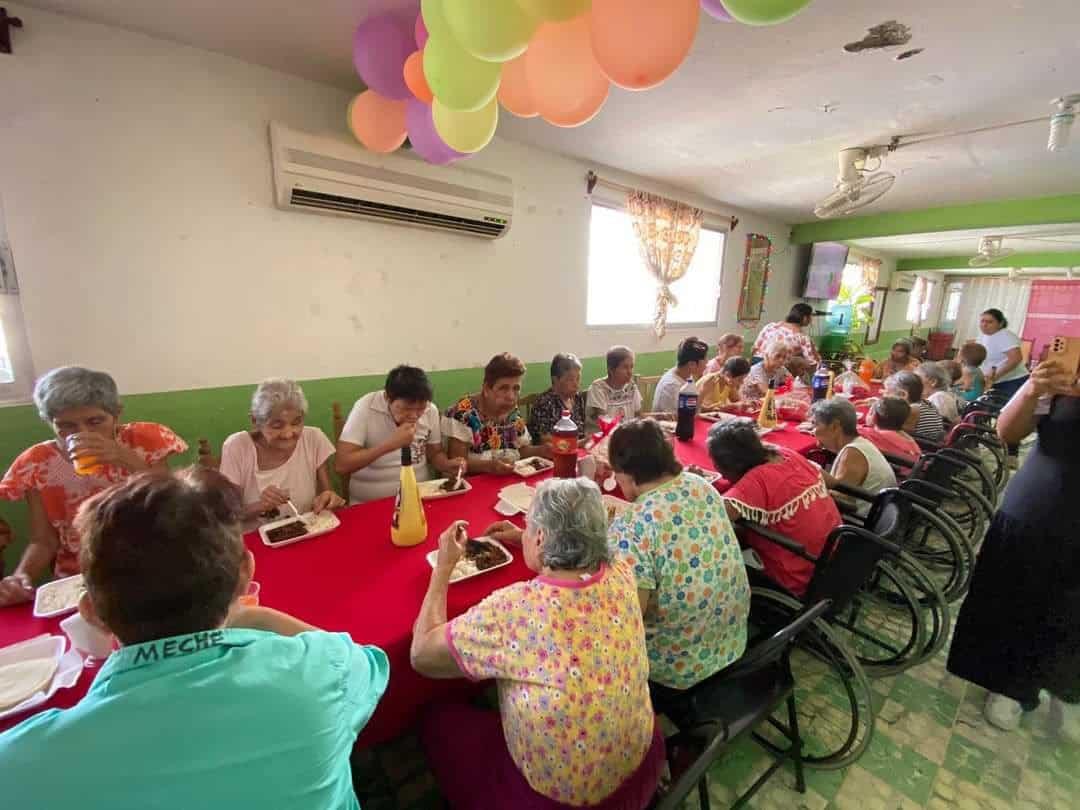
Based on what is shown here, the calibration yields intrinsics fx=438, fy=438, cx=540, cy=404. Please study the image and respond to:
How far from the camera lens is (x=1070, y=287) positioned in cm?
992

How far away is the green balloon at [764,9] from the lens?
1.03 meters

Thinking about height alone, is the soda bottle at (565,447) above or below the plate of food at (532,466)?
above

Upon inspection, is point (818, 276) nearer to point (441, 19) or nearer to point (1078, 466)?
point (1078, 466)

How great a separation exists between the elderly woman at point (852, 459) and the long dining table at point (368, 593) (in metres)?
1.67

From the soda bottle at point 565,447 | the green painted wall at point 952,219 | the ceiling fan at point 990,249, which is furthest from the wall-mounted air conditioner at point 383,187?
the ceiling fan at point 990,249

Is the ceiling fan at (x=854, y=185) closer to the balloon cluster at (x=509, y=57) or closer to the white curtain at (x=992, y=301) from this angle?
the balloon cluster at (x=509, y=57)

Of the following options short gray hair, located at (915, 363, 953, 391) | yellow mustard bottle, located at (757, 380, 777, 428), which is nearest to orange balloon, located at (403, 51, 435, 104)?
yellow mustard bottle, located at (757, 380, 777, 428)

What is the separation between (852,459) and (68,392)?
2950mm

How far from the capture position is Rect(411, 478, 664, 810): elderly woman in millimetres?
777

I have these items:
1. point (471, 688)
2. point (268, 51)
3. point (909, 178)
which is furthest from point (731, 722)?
point (909, 178)

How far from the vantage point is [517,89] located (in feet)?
5.78

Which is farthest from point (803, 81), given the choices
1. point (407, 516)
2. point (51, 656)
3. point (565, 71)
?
point (51, 656)

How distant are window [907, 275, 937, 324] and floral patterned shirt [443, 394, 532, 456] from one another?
41.0 ft

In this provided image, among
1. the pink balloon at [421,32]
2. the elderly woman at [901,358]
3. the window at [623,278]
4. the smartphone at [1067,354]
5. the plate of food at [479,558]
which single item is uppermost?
the pink balloon at [421,32]
